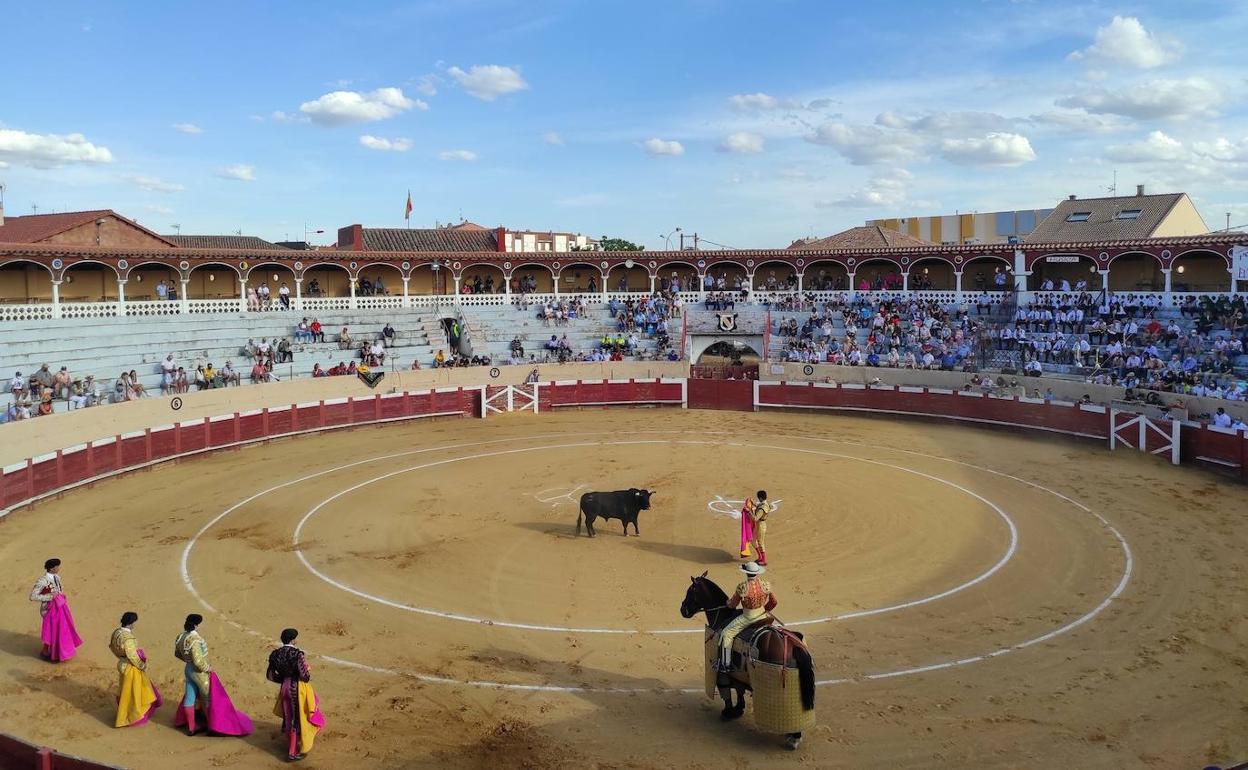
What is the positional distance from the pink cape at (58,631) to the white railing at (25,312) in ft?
75.0

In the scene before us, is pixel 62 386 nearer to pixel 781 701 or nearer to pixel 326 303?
pixel 326 303

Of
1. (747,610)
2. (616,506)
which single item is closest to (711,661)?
(747,610)

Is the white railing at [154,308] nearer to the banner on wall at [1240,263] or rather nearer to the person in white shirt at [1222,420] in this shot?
the person in white shirt at [1222,420]

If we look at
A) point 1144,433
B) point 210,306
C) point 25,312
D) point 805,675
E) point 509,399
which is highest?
point 210,306

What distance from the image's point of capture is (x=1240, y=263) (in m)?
32.6

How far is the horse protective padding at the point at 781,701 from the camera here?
8.66 meters

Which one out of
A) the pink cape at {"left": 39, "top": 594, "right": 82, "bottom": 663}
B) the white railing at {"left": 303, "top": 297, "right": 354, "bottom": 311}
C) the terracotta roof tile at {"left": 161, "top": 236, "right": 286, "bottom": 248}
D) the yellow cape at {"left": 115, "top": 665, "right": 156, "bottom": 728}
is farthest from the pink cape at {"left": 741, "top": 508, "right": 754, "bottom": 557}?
the terracotta roof tile at {"left": 161, "top": 236, "right": 286, "bottom": 248}

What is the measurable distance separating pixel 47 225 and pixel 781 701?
44.8m

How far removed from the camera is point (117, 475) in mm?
22141

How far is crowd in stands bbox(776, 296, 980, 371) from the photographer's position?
3506 centimetres

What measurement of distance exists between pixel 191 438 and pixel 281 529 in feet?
30.0

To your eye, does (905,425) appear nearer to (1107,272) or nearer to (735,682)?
(1107,272)

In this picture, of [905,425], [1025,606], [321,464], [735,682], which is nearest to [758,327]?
[905,425]

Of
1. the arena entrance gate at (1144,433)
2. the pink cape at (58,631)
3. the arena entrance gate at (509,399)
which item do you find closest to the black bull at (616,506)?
the pink cape at (58,631)
